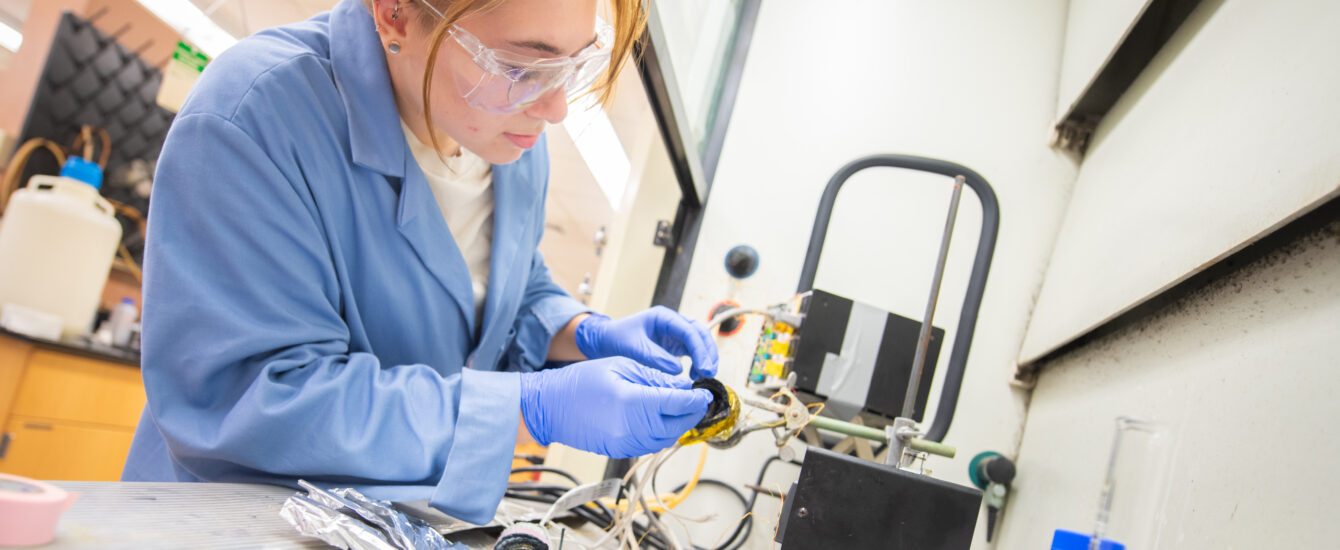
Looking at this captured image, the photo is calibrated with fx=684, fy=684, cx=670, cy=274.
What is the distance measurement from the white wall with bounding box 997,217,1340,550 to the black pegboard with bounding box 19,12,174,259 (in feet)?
10.4

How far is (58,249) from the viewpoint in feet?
7.81

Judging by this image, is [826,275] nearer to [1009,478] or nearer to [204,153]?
[1009,478]

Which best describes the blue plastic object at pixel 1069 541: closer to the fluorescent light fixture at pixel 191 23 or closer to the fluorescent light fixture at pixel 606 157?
the fluorescent light fixture at pixel 606 157

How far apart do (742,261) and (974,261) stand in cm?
52

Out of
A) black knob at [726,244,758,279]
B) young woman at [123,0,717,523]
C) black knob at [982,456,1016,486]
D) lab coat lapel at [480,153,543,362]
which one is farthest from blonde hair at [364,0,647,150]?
black knob at [982,456,1016,486]

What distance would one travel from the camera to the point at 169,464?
908 millimetres

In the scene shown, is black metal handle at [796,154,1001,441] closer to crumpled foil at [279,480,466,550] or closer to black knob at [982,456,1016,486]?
black knob at [982,456,1016,486]

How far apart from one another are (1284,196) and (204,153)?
116 centimetres

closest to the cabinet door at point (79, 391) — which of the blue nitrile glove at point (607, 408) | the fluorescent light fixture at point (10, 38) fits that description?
the fluorescent light fixture at point (10, 38)

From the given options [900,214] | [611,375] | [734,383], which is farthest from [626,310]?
[611,375]

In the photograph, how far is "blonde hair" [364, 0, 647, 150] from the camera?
0.80 metres

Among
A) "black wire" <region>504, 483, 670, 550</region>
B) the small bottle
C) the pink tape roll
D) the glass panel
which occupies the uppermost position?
the glass panel

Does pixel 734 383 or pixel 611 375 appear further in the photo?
pixel 734 383

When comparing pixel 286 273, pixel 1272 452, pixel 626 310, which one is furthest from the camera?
pixel 626 310
